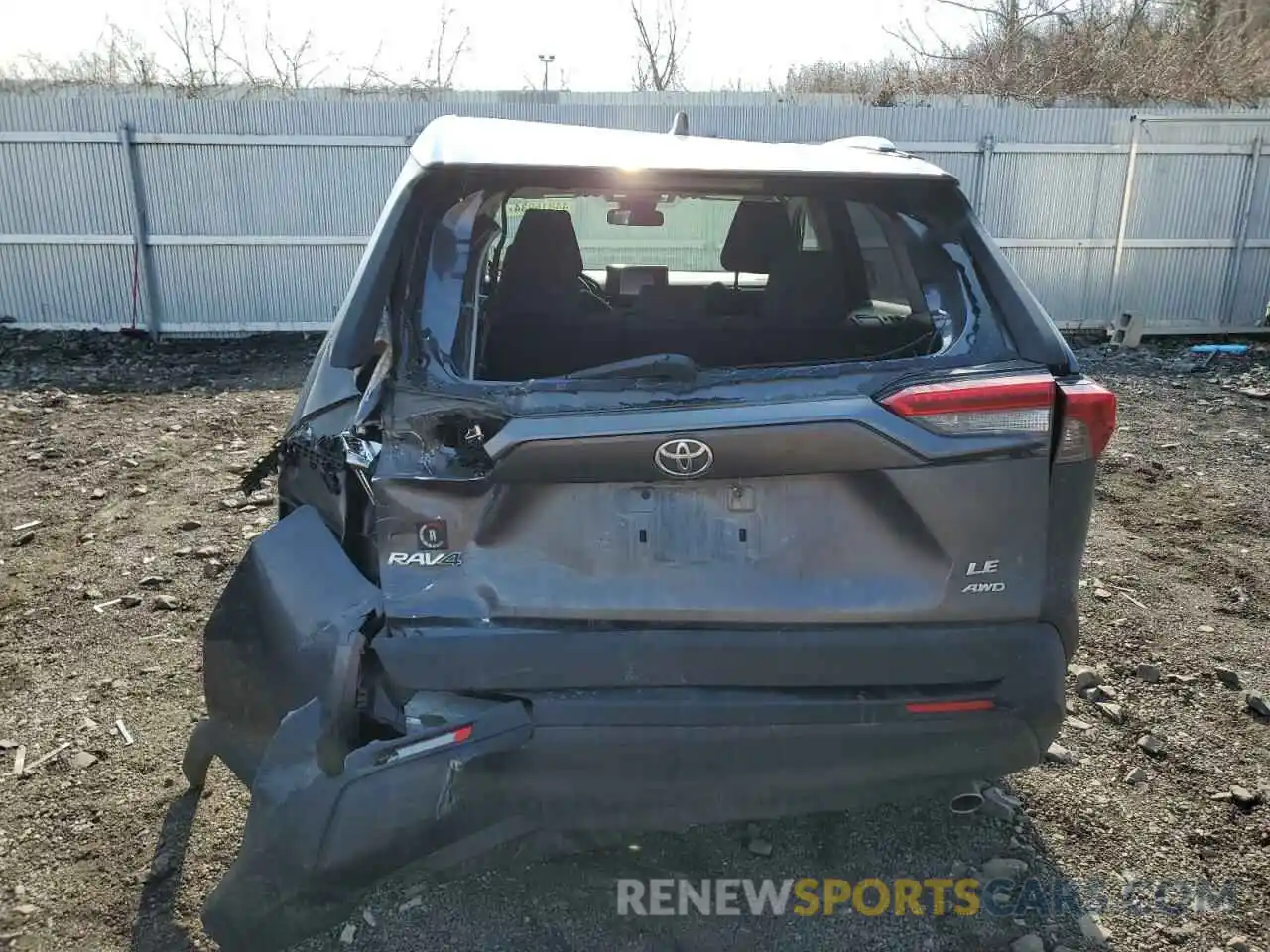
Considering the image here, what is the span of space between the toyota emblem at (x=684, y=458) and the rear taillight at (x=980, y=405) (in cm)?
40

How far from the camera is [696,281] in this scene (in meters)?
3.47

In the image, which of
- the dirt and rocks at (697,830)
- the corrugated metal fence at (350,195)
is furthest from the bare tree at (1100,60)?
the dirt and rocks at (697,830)

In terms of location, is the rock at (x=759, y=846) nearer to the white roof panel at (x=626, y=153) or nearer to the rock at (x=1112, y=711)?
the rock at (x=1112, y=711)

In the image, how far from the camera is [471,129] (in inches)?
94.7

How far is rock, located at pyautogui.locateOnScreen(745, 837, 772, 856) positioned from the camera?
2680 millimetres

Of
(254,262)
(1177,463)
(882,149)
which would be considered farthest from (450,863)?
(254,262)

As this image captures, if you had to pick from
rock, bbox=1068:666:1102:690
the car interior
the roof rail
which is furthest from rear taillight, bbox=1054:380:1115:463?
rock, bbox=1068:666:1102:690

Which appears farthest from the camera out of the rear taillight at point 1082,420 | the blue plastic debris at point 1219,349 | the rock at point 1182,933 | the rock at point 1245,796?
the blue plastic debris at point 1219,349

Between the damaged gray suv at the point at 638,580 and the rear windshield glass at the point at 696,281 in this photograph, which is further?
the rear windshield glass at the point at 696,281

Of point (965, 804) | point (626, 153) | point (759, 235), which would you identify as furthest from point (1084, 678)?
point (626, 153)

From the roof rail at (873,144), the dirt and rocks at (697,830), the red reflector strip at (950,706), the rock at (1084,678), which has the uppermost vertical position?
the roof rail at (873,144)

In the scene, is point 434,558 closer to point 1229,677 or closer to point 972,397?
point 972,397

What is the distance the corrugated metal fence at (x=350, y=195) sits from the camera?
10516 millimetres

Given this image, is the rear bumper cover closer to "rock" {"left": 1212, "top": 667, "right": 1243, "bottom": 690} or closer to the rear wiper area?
the rear wiper area
